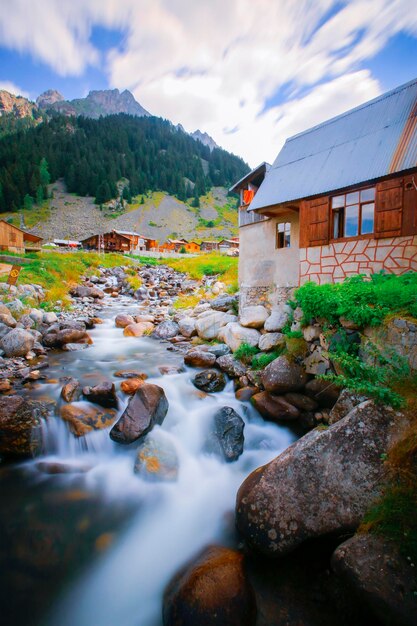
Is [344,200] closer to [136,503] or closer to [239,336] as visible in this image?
[239,336]

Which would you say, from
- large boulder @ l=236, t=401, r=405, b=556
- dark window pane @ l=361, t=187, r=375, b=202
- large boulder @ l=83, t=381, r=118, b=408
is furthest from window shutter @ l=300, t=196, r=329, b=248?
large boulder @ l=83, t=381, r=118, b=408

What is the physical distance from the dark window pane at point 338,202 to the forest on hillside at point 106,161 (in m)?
104

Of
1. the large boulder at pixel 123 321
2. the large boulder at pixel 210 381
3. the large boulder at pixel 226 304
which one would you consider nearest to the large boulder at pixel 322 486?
the large boulder at pixel 210 381

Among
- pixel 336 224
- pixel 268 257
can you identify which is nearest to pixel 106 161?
pixel 268 257

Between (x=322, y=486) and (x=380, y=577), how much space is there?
4.02 feet

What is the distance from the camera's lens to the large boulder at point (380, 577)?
317 cm

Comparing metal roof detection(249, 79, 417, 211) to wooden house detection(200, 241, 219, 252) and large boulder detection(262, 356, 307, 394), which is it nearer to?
large boulder detection(262, 356, 307, 394)

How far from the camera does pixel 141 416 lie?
291 inches

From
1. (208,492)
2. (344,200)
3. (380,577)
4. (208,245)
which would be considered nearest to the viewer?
(380,577)

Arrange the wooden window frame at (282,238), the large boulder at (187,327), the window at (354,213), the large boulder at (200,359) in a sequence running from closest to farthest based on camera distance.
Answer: the window at (354,213), the large boulder at (200,359), the wooden window frame at (282,238), the large boulder at (187,327)

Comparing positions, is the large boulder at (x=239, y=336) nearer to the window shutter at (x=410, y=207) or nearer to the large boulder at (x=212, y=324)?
the large boulder at (x=212, y=324)

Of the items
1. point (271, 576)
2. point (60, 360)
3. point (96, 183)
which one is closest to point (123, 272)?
point (60, 360)

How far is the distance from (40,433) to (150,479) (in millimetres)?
2864

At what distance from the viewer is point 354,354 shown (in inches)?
287
